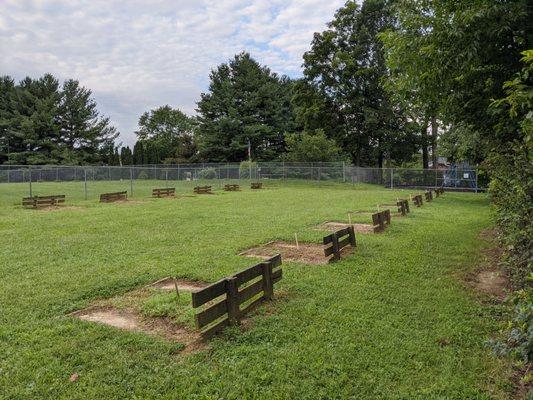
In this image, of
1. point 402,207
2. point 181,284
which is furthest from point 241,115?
point 181,284

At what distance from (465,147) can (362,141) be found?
72.3 feet

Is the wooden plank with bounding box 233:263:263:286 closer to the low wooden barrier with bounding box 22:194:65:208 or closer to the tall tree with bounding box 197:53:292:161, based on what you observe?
the low wooden barrier with bounding box 22:194:65:208

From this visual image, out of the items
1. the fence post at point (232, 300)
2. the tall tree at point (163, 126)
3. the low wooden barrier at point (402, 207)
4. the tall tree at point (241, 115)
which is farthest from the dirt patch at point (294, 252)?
the tall tree at point (163, 126)

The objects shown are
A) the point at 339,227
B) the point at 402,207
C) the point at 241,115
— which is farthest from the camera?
the point at 241,115

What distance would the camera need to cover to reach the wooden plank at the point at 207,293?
4.14 metres

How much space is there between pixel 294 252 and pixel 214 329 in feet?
13.8

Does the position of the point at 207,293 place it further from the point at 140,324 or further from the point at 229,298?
the point at 140,324

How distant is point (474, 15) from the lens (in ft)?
20.5

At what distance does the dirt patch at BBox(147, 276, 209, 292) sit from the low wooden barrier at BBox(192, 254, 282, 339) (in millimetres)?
1099

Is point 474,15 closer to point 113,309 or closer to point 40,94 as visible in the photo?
point 113,309

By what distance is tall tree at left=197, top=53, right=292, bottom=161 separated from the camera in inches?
1908

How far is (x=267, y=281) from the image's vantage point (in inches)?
211

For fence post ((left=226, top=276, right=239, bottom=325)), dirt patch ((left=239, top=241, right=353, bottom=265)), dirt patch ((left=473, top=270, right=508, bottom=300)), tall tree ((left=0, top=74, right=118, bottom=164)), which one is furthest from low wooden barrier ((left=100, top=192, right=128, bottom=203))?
tall tree ((left=0, top=74, right=118, bottom=164))

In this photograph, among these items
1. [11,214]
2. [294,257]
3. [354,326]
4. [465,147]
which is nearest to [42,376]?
[354,326]
